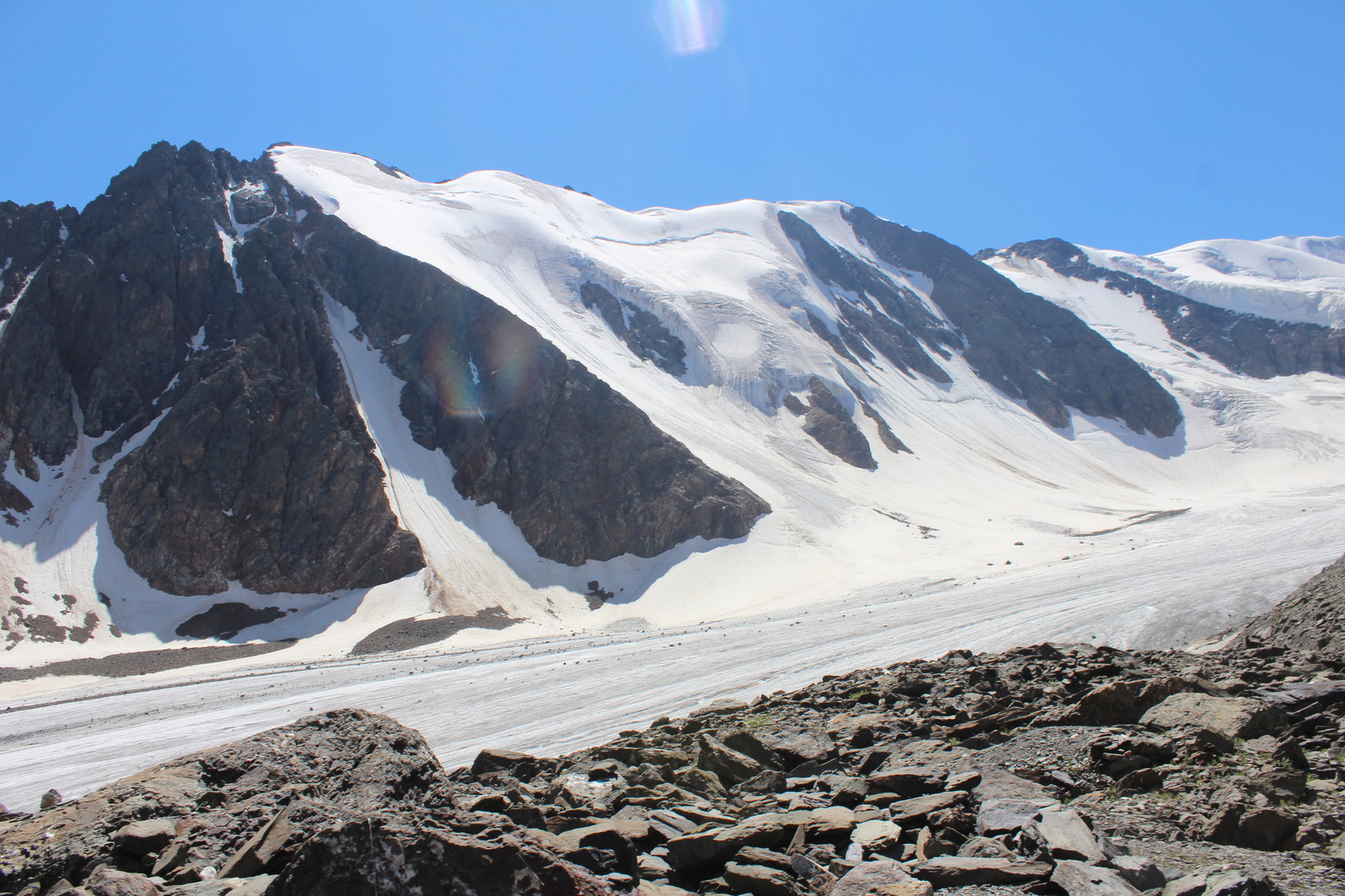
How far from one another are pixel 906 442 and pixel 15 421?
77.7 metres

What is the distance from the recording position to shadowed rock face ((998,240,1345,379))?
114 m

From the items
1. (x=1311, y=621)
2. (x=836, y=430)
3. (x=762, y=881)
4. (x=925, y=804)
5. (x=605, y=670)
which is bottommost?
(x=605, y=670)

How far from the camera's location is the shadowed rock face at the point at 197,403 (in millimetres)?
45406

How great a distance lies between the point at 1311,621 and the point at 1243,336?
139225mm

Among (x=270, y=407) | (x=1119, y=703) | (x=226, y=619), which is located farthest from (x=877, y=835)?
(x=270, y=407)

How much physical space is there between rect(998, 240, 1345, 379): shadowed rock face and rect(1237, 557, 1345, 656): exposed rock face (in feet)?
411

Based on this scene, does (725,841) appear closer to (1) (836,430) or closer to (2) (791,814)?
(2) (791,814)

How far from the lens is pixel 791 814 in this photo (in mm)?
6609

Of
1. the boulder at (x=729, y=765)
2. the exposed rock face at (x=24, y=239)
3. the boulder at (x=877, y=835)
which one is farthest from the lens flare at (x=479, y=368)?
the boulder at (x=877, y=835)

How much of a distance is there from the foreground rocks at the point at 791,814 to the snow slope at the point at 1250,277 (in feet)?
539

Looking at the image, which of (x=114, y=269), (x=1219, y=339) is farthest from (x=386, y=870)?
(x=1219, y=339)

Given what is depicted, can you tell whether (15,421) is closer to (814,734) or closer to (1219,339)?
(814,734)

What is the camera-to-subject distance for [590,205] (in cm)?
13162

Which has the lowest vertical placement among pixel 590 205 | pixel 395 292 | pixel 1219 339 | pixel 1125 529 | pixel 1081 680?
pixel 1125 529
